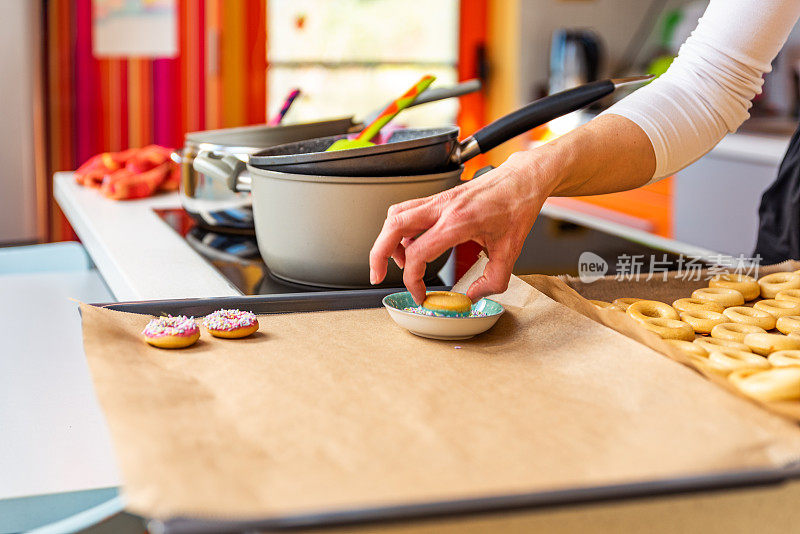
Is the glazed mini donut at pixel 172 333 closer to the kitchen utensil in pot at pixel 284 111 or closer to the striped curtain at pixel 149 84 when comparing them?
the kitchen utensil in pot at pixel 284 111

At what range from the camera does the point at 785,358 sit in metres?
0.76

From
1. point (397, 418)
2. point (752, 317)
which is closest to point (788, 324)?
point (752, 317)

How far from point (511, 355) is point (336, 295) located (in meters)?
0.23

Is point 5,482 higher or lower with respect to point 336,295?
lower

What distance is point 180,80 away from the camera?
360 centimetres

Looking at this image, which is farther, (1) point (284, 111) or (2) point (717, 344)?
(1) point (284, 111)

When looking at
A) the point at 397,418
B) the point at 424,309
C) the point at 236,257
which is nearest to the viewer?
the point at 397,418

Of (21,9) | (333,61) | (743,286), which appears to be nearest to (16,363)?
(743,286)

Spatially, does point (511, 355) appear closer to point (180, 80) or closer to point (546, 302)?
point (546, 302)

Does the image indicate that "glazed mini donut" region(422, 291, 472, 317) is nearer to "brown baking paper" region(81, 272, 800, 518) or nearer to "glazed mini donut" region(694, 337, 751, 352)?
"brown baking paper" region(81, 272, 800, 518)

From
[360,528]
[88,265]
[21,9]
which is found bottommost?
[88,265]

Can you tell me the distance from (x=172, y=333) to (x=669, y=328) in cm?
49

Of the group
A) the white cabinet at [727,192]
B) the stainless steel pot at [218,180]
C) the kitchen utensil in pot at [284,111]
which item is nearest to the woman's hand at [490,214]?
the stainless steel pot at [218,180]

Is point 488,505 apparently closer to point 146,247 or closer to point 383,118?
point 383,118
